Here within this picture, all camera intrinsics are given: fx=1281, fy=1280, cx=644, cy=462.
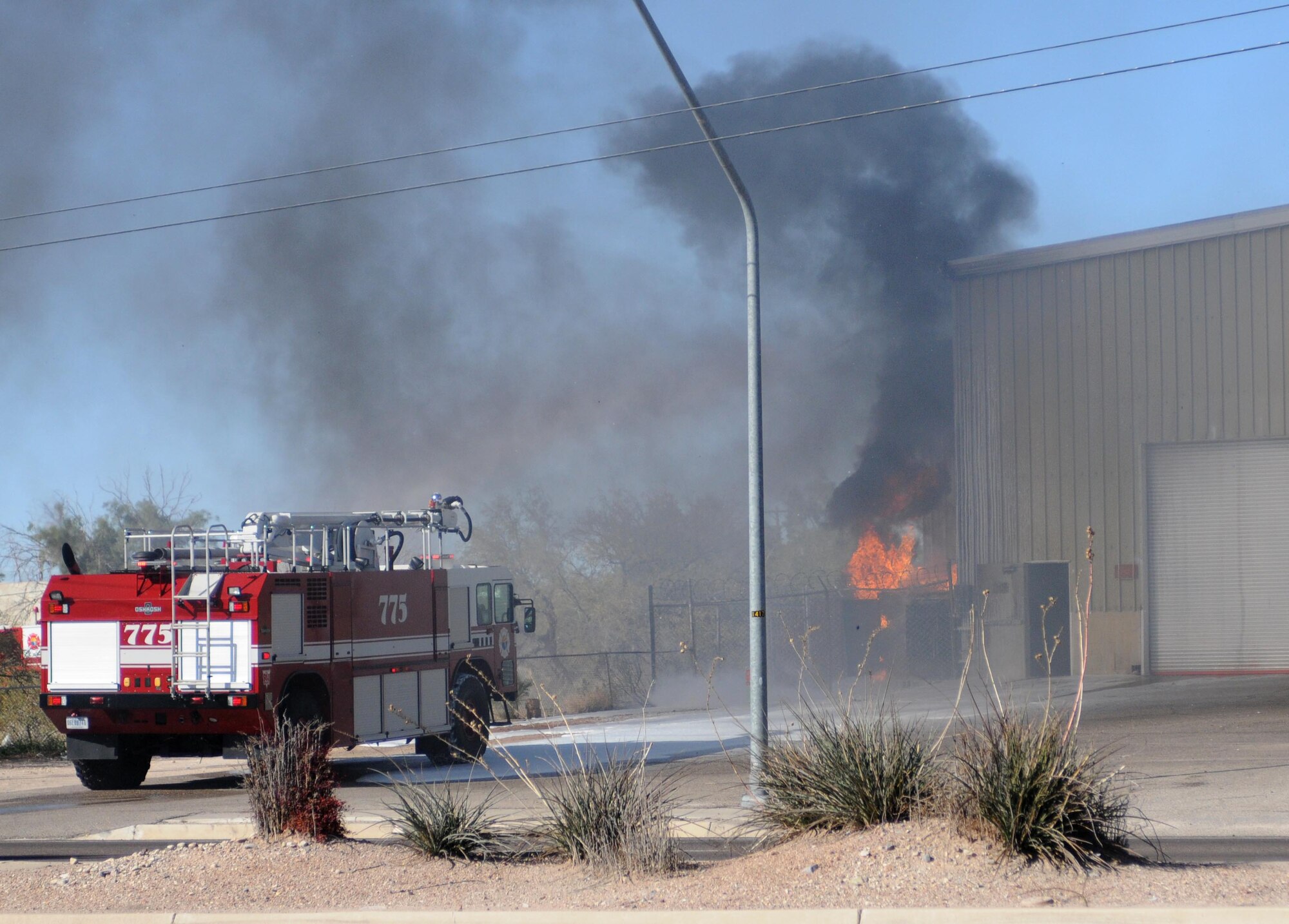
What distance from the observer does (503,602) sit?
16453 mm

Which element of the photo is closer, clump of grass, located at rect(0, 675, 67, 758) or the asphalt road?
the asphalt road

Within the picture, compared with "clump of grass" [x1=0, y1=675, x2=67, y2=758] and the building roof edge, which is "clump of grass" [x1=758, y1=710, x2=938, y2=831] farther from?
the building roof edge

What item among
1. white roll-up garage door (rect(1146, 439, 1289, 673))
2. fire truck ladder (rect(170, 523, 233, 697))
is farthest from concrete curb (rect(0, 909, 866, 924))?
white roll-up garage door (rect(1146, 439, 1289, 673))

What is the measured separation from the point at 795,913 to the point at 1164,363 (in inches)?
832

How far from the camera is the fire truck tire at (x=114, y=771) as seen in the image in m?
13.5

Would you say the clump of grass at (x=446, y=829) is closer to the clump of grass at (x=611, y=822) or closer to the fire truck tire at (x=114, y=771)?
the clump of grass at (x=611, y=822)

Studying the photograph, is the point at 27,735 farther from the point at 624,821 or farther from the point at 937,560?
the point at 937,560

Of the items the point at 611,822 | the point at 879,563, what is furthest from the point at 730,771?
the point at 879,563

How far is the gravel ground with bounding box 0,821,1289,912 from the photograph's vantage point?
588 cm

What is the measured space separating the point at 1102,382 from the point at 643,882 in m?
20.8

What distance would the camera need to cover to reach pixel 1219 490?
78.8 feet

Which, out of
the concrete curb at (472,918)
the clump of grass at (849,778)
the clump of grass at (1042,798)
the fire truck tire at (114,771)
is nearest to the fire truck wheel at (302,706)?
the fire truck tire at (114,771)

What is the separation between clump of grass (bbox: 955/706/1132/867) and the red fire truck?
6483 millimetres

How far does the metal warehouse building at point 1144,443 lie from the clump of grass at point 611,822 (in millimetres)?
18607
